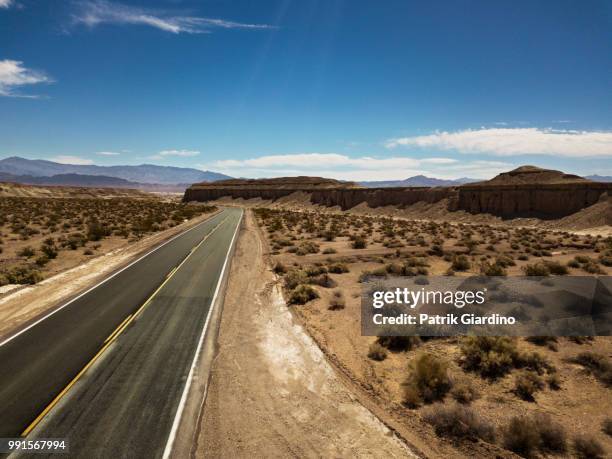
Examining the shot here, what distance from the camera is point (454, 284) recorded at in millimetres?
18500

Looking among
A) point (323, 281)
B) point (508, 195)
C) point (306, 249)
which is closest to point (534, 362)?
point (323, 281)

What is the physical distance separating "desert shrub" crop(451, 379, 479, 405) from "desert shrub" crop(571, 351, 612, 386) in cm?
344

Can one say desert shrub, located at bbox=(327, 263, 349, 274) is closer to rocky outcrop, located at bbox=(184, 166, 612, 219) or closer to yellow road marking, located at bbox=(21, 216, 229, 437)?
yellow road marking, located at bbox=(21, 216, 229, 437)

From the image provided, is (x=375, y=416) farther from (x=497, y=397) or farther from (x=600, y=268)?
(x=600, y=268)

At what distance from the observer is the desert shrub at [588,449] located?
6777 mm

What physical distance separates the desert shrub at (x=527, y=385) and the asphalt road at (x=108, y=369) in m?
8.58

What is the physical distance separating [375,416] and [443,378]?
7.42 ft

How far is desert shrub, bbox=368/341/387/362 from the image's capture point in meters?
11.2

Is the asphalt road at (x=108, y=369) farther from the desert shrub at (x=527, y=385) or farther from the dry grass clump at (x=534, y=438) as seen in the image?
the desert shrub at (x=527, y=385)

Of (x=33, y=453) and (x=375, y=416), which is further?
(x=375, y=416)

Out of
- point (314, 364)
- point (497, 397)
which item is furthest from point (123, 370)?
point (497, 397)

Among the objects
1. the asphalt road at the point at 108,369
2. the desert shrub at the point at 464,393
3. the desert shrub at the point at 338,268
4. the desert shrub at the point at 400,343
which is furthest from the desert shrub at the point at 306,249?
the desert shrub at the point at 464,393

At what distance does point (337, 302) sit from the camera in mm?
15992

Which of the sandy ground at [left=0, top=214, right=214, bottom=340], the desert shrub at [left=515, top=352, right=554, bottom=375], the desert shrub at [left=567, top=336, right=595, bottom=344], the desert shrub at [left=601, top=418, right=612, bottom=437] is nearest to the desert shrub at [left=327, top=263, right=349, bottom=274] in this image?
the desert shrub at [left=567, top=336, right=595, bottom=344]
